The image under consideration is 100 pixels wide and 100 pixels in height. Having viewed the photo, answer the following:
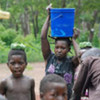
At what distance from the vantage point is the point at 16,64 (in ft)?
11.1

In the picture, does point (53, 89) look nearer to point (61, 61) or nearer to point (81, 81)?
point (81, 81)

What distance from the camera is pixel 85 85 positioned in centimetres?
275

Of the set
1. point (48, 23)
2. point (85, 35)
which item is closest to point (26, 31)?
point (85, 35)

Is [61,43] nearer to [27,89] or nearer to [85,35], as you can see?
[27,89]

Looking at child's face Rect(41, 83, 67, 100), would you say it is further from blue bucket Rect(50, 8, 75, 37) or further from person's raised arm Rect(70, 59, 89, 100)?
blue bucket Rect(50, 8, 75, 37)

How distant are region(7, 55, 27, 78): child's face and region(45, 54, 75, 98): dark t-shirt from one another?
0.39 meters

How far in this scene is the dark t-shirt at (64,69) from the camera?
364 centimetres

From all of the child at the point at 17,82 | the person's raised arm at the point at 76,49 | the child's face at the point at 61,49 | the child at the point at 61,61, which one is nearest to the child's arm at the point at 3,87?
the child at the point at 17,82

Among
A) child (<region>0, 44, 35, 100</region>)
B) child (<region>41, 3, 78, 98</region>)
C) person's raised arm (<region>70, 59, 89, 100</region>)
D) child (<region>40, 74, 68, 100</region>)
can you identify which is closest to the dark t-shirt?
child (<region>41, 3, 78, 98</region>)

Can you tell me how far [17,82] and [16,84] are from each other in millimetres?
30

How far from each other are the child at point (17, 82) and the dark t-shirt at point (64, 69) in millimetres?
326

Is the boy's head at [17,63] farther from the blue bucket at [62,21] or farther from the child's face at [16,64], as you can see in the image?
the blue bucket at [62,21]

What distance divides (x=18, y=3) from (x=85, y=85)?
Result: 1838 cm

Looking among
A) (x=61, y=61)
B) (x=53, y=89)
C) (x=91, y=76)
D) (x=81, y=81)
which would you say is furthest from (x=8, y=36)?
(x=53, y=89)
